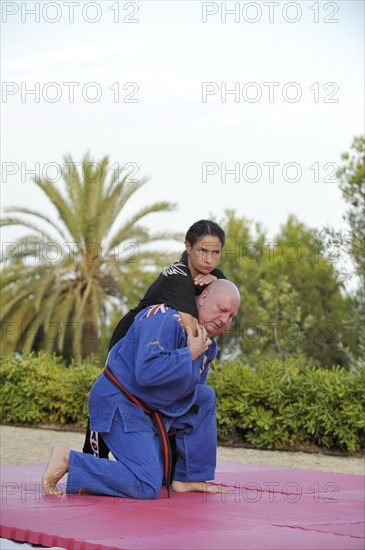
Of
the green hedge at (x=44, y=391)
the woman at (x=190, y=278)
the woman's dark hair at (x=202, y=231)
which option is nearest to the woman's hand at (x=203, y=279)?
the woman at (x=190, y=278)

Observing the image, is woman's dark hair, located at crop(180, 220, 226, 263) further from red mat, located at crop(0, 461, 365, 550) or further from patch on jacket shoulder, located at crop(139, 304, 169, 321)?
red mat, located at crop(0, 461, 365, 550)

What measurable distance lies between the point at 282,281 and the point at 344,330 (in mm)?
2738

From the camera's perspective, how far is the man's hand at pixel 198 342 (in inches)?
176

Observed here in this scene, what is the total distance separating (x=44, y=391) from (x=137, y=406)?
7.51 meters

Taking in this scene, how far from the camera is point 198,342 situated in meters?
4.49

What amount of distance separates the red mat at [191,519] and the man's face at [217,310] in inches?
35.7

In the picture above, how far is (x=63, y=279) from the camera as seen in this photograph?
20812 millimetres

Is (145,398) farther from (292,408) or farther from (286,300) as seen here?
(286,300)

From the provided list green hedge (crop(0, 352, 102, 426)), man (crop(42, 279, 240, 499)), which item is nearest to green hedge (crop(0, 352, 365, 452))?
green hedge (crop(0, 352, 102, 426))

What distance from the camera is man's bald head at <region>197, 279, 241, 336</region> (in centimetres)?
460

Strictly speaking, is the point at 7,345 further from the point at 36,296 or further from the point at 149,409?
the point at 149,409

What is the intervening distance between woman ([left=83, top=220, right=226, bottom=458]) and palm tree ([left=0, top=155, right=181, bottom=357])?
1451 cm

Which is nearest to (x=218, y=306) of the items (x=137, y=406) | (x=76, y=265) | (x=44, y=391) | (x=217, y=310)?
(x=217, y=310)

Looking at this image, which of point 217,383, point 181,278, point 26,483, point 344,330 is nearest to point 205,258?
point 181,278
